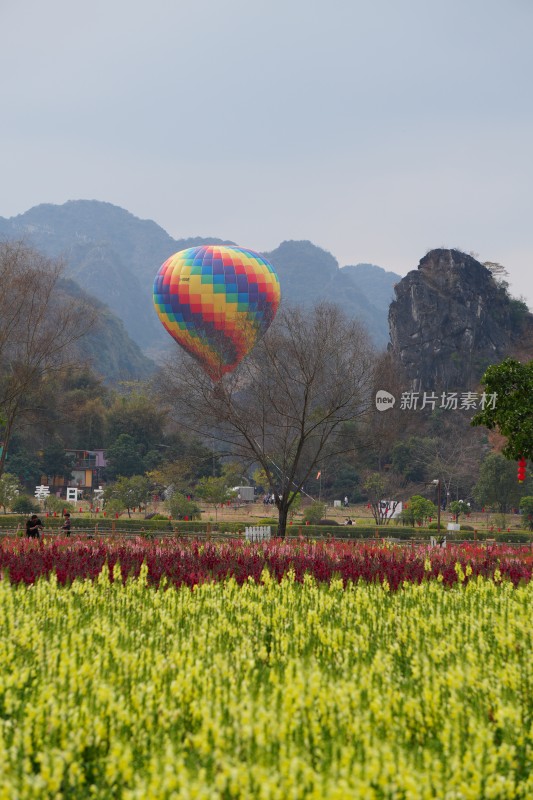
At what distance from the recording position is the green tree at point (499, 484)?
6209cm

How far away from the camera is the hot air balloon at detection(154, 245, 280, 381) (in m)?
67.6

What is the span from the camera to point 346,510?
258 ft

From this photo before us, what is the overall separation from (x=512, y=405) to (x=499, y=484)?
1513 inches

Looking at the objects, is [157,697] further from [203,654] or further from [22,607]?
[22,607]

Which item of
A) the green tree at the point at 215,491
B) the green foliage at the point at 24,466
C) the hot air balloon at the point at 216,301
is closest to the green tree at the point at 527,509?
the green tree at the point at 215,491

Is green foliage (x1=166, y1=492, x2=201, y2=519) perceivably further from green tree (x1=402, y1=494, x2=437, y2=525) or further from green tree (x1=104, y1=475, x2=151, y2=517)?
green tree (x1=402, y1=494, x2=437, y2=525)

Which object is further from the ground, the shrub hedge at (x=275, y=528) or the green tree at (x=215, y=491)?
the green tree at (x=215, y=491)

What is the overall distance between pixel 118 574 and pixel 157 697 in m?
6.88

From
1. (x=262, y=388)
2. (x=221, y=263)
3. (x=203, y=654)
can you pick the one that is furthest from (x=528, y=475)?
(x=203, y=654)

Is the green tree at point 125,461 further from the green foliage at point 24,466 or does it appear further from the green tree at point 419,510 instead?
the green tree at point 419,510

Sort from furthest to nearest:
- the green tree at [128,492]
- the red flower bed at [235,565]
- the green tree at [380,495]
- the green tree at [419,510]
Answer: the green tree at [380,495] < the green tree at [128,492] < the green tree at [419,510] < the red flower bed at [235,565]

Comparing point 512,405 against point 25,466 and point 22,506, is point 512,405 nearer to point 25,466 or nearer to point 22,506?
point 22,506

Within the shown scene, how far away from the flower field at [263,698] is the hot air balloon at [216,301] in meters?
57.1

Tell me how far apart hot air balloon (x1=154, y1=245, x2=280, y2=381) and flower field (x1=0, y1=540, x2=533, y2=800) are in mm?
57122
